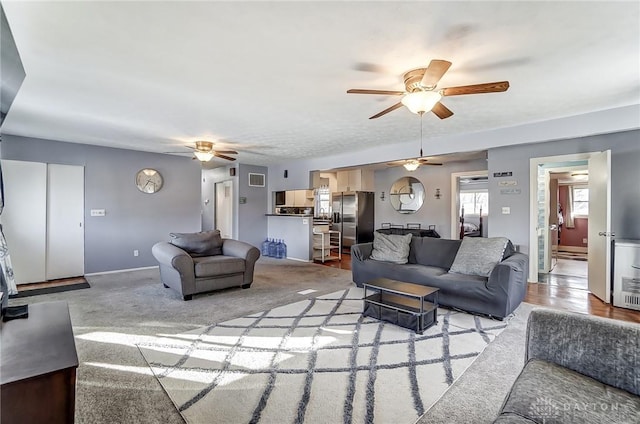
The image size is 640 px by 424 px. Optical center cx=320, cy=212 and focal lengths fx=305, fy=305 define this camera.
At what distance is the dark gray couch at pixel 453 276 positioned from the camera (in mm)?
3152

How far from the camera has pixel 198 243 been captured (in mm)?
4562

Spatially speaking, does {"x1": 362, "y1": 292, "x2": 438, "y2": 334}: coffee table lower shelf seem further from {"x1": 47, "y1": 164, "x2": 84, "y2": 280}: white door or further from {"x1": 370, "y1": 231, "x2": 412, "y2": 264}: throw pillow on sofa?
{"x1": 47, "y1": 164, "x2": 84, "y2": 280}: white door

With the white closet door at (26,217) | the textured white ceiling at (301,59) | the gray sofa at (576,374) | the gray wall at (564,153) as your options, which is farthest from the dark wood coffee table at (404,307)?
the white closet door at (26,217)

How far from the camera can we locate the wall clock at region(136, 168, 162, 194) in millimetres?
6088

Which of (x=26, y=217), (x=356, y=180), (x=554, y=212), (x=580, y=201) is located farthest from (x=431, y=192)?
(x=26, y=217)

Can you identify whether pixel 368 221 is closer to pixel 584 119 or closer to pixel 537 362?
pixel 584 119

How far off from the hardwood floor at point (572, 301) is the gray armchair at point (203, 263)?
12.6 ft

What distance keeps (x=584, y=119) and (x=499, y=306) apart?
9.08 feet

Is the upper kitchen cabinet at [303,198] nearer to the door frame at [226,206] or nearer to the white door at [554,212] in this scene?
the door frame at [226,206]

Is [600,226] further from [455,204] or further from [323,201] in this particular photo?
[323,201]

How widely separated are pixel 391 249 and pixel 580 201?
7372 millimetres

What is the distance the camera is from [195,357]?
2422 mm

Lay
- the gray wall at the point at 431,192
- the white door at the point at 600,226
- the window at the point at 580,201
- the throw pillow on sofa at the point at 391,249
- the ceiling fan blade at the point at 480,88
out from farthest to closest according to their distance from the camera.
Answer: the window at the point at 580,201 → the gray wall at the point at 431,192 → the throw pillow on sofa at the point at 391,249 → the white door at the point at 600,226 → the ceiling fan blade at the point at 480,88

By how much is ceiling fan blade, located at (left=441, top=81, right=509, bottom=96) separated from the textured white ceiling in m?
0.22
